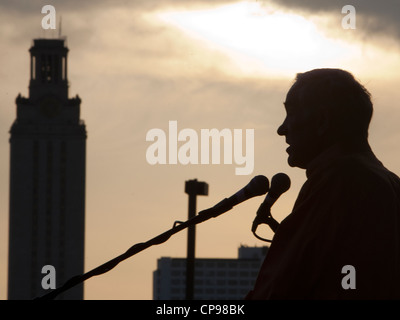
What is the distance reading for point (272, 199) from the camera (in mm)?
5637

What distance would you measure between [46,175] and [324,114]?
155963 millimetres

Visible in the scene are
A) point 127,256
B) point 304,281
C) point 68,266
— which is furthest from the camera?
point 68,266

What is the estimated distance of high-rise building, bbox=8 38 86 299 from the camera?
160 metres

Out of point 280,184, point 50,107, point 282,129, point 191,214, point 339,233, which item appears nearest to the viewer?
point 339,233

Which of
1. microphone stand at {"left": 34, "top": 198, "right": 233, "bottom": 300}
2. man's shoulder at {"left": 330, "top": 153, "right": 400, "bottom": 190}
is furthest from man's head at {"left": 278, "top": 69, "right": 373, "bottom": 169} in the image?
microphone stand at {"left": 34, "top": 198, "right": 233, "bottom": 300}

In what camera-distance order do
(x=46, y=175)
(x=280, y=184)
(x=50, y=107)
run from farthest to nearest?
(x=50, y=107) → (x=46, y=175) → (x=280, y=184)

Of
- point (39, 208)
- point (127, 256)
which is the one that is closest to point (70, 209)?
point (39, 208)

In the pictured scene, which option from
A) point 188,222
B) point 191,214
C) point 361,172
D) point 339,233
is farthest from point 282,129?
point 191,214

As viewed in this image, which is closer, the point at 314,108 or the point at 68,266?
the point at 314,108

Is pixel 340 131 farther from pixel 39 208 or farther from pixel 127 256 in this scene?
pixel 39 208

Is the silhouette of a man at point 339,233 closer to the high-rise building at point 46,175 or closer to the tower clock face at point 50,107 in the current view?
the high-rise building at point 46,175

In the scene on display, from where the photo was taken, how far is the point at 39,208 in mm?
161250

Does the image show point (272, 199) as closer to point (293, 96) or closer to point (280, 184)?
point (280, 184)
